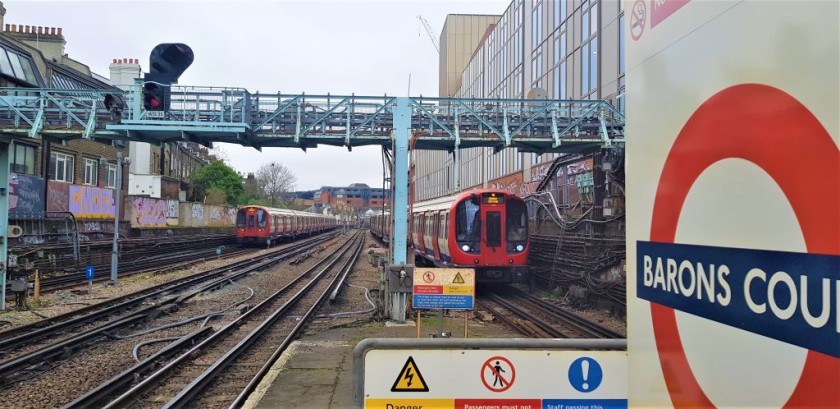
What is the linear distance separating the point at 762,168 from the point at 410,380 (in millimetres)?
1536

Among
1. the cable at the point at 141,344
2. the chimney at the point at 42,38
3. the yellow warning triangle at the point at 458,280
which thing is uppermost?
the chimney at the point at 42,38

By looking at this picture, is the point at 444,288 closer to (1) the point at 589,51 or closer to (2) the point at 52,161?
(1) the point at 589,51

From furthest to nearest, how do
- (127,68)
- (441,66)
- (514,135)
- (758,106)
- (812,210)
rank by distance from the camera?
(441,66) < (127,68) < (514,135) < (758,106) < (812,210)

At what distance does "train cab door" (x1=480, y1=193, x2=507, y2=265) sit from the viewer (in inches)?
643

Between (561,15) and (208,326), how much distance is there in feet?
69.1

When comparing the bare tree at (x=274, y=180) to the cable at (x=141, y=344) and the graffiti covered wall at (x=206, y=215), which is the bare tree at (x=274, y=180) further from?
the cable at (x=141, y=344)

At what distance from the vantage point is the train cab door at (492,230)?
16.3 meters

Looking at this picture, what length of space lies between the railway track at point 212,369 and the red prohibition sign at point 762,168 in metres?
6.23

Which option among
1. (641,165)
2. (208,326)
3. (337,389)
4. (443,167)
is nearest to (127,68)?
(443,167)

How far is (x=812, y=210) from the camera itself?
42.5 inches

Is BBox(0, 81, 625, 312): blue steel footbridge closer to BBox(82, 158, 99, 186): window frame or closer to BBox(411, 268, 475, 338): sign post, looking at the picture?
BBox(411, 268, 475, 338): sign post

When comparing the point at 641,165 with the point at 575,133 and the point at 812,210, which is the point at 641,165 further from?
the point at 575,133

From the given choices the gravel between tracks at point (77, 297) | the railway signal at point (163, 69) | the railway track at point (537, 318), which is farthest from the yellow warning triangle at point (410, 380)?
the gravel between tracks at point (77, 297)

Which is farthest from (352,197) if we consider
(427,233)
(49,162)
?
(427,233)
